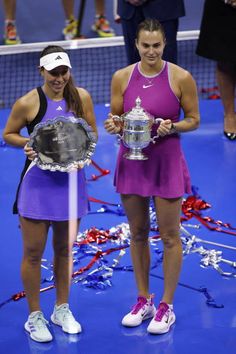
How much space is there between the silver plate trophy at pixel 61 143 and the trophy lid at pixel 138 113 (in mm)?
261

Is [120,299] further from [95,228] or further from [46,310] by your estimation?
[95,228]

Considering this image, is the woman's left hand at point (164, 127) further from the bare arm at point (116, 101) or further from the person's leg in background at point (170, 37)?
the person's leg in background at point (170, 37)

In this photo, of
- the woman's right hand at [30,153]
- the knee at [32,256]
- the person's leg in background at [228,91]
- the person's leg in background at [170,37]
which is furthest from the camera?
the person's leg in background at [228,91]

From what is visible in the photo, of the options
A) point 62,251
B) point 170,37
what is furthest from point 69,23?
point 62,251

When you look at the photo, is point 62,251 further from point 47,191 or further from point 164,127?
point 164,127

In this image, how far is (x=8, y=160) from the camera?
27.3 feet

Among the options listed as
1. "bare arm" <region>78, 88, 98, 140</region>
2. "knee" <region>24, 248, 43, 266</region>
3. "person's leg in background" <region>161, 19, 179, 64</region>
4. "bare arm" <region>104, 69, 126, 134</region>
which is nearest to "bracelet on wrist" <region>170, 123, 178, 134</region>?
"bare arm" <region>104, 69, 126, 134</region>

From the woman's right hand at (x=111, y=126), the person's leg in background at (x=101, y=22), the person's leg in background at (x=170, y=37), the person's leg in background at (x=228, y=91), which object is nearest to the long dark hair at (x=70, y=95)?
the woman's right hand at (x=111, y=126)

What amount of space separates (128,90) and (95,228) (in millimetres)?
1939

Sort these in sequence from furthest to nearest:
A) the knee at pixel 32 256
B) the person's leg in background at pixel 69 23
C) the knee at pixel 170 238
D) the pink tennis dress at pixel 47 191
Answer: the person's leg in background at pixel 69 23 → the knee at pixel 170 238 → the knee at pixel 32 256 → the pink tennis dress at pixel 47 191

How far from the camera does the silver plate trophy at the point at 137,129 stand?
5.16 meters

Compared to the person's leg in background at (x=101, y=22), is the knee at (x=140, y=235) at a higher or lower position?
lower

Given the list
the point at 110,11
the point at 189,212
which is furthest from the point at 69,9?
the point at 189,212

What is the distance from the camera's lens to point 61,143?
5.22 m
